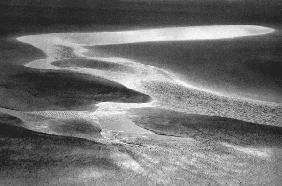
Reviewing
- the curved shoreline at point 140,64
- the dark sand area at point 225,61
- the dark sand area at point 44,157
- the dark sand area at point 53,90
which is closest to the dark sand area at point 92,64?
the curved shoreline at point 140,64

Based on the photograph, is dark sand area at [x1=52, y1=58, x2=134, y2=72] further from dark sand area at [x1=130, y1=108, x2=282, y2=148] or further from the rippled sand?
dark sand area at [x1=130, y1=108, x2=282, y2=148]

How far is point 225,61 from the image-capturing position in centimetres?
1130

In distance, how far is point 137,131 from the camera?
20.2 feet

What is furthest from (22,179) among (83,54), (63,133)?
(83,54)

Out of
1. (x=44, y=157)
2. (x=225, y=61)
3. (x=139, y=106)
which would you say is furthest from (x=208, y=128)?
(x=225, y=61)

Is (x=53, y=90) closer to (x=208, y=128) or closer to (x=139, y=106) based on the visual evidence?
(x=139, y=106)

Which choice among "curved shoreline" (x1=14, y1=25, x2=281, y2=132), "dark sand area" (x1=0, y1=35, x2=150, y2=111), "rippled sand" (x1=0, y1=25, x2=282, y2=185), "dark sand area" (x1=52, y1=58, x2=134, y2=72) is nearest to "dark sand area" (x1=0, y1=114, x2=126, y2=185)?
"rippled sand" (x1=0, y1=25, x2=282, y2=185)

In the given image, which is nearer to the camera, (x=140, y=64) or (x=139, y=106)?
(x=139, y=106)

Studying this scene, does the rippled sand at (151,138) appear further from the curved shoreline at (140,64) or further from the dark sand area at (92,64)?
the dark sand area at (92,64)

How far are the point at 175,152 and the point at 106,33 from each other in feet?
34.9

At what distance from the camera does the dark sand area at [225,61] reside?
348 inches

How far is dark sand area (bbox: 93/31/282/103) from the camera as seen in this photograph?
348 inches

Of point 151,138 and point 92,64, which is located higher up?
point 92,64

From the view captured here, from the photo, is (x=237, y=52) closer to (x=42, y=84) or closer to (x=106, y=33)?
(x=106, y=33)
